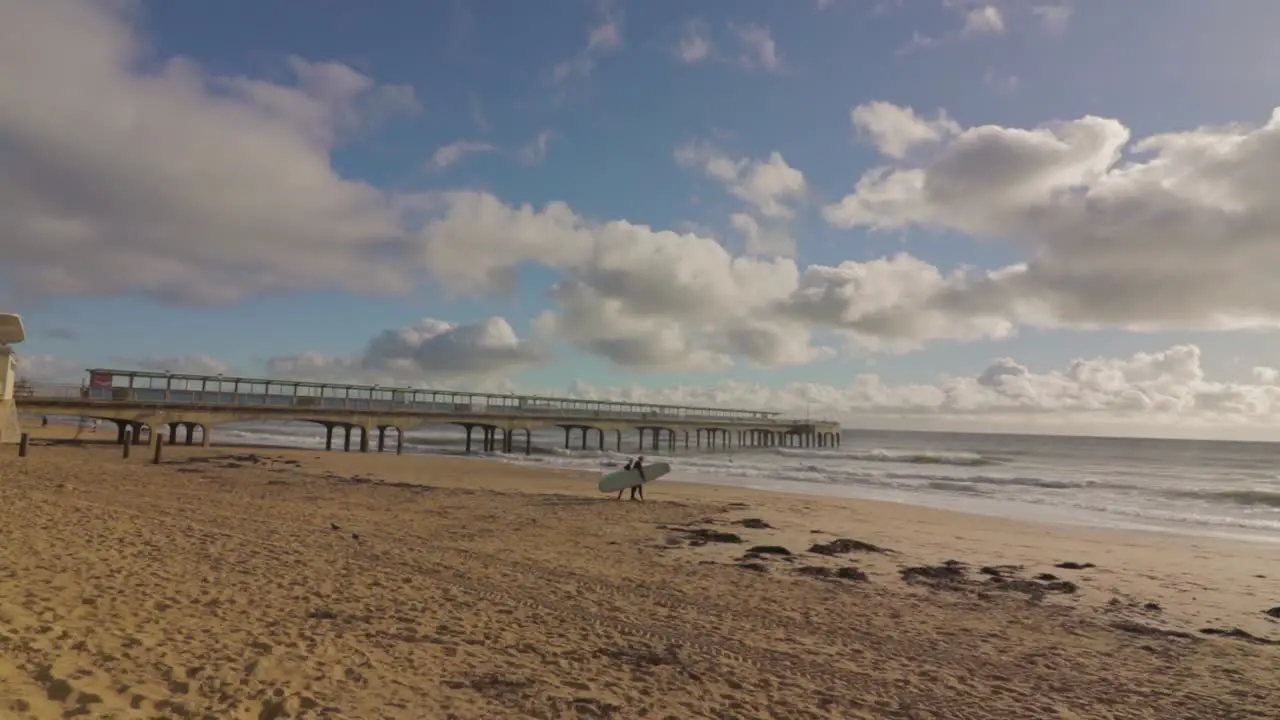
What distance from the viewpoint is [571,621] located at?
26.5 feet

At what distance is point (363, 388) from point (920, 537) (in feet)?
161

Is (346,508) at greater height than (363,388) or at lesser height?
lesser

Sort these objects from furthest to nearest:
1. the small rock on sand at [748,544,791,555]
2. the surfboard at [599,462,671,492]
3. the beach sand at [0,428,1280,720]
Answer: the surfboard at [599,462,671,492] < the small rock on sand at [748,544,791,555] < the beach sand at [0,428,1280,720]

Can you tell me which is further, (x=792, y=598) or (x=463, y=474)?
(x=463, y=474)

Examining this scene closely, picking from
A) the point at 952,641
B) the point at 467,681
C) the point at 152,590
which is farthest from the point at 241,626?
the point at 952,641

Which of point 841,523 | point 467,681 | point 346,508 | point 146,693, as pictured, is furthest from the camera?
point 841,523

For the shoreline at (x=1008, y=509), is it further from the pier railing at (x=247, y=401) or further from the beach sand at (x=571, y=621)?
the pier railing at (x=247, y=401)

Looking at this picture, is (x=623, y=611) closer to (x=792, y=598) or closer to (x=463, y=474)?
(x=792, y=598)

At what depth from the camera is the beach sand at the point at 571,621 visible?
18.7 ft

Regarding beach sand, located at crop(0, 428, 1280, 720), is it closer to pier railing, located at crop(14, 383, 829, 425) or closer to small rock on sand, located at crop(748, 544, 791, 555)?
small rock on sand, located at crop(748, 544, 791, 555)

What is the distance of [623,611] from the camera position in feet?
28.4

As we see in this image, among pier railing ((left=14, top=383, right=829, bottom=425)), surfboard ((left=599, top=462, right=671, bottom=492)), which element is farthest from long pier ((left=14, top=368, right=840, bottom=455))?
surfboard ((left=599, top=462, right=671, bottom=492))

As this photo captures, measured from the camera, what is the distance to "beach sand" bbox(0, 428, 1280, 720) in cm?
571

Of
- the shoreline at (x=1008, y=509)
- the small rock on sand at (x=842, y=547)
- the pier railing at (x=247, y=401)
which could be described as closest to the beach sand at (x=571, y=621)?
the small rock on sand at (x=842, y=547)
